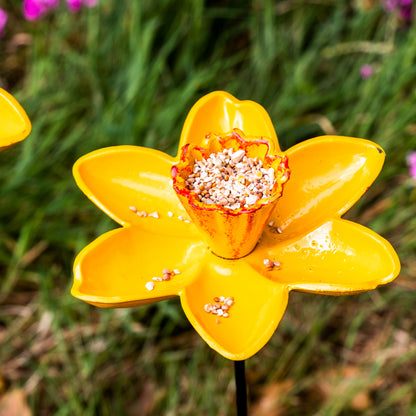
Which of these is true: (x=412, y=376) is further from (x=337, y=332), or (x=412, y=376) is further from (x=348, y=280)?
(x=348, y=280)

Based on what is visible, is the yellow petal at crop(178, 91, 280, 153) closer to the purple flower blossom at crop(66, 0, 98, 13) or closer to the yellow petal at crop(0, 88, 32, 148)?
the yellow petal at crop(0, 88, 32, 148)

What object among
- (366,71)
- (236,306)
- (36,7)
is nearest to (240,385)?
(236,306)

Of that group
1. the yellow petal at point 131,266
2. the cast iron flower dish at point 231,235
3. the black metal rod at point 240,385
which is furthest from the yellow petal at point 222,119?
the black metal rod at point 240,385

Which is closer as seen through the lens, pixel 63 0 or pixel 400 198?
pixel 400 198

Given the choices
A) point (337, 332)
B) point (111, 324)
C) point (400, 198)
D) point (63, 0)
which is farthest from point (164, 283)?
point (63, 0)

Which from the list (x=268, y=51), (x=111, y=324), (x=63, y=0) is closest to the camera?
(x=111, y=324)

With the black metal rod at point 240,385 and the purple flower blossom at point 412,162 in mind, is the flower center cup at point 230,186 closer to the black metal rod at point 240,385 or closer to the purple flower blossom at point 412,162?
the black metal rod at point 240,385
